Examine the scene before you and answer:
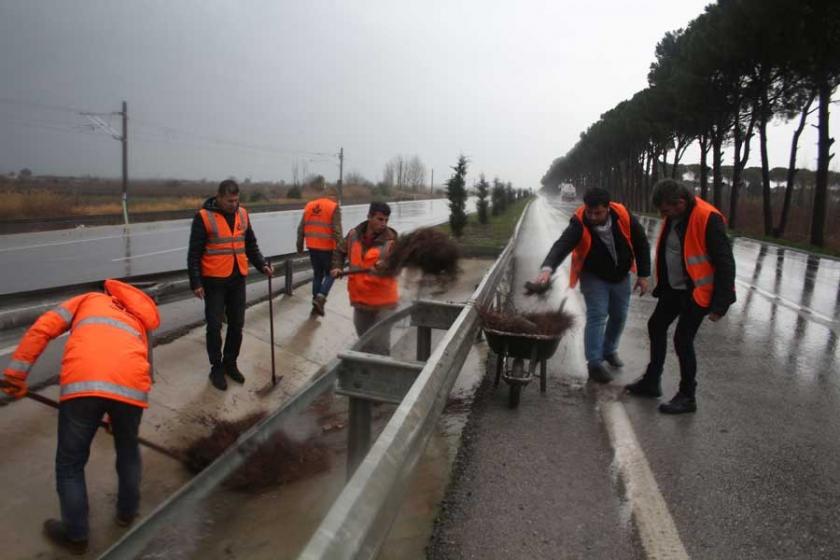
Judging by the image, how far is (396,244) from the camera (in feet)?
18.2

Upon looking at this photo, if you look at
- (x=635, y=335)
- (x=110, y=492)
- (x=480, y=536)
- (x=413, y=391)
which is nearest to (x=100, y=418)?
(x=110, y=492)

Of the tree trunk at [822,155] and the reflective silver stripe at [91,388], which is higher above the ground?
the tree trunk at [822,155]

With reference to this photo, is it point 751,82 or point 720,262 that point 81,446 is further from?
point 751,82

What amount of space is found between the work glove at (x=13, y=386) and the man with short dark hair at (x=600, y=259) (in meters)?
3.84

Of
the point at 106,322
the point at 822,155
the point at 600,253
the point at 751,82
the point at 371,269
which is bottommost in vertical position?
the point at 106,322

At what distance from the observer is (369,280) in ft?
18.2

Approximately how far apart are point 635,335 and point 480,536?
5.06 metres

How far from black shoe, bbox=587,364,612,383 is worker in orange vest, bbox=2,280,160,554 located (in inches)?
143

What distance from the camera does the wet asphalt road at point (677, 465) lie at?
9.76 ft

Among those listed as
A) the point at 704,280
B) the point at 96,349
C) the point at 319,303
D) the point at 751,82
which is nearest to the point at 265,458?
the point at 96,349

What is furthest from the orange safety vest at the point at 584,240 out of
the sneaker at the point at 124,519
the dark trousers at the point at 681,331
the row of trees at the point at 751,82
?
the row of trees at the point at 751,82

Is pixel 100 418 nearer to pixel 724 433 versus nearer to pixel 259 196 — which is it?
pixel 724 433

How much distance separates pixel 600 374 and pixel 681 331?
846 mm

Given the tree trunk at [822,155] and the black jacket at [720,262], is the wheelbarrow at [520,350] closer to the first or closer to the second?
the black jacket at [720,262]
